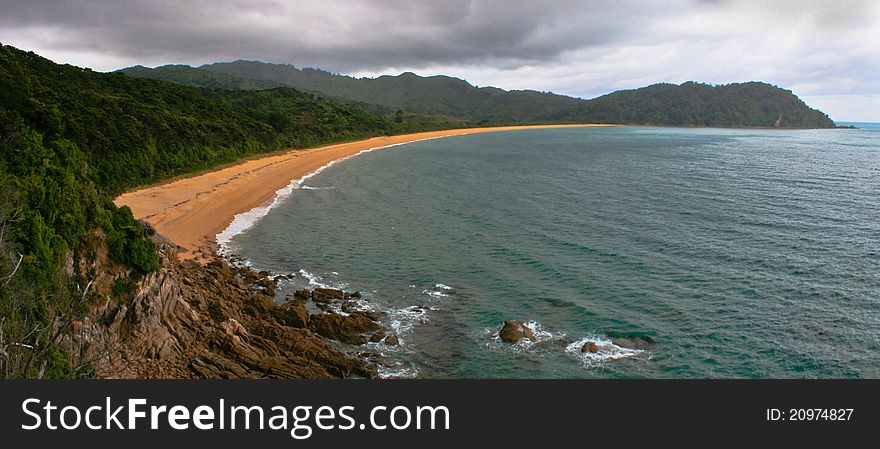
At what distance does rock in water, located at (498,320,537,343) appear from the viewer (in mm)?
21703

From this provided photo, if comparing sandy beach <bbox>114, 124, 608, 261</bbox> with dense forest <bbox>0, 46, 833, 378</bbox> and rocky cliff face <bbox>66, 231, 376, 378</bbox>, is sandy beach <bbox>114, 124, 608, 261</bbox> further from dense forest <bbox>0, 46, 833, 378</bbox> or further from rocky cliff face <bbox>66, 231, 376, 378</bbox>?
rocky cliff face <bbox>66, 231, 376, 378</bbox>

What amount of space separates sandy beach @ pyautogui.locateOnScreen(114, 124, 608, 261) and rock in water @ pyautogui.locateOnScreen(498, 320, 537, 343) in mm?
17250

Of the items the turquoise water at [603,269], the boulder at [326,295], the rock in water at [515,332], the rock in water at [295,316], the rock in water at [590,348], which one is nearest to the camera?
the turquoise water at [603,269]

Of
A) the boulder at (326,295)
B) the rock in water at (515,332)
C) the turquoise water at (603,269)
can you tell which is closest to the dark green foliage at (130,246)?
the turquoise water at (603,269)

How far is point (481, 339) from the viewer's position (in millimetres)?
21953

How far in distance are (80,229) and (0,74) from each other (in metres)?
27.8

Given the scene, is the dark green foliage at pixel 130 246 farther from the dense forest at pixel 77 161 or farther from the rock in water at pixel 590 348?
the rock in water at pixel 590 348

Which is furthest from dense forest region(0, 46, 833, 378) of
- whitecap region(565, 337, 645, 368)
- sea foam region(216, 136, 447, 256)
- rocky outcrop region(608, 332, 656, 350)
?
rocky outcrop region(608, 332, 656, 350)

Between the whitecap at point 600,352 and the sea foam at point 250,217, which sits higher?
the sea foam at point 250,217

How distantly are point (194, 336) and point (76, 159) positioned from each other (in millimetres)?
11948

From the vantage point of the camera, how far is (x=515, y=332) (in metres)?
21.9

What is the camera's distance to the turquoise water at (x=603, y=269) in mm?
20391

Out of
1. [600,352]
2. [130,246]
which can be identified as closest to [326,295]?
[130,246]

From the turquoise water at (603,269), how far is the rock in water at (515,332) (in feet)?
1.06
